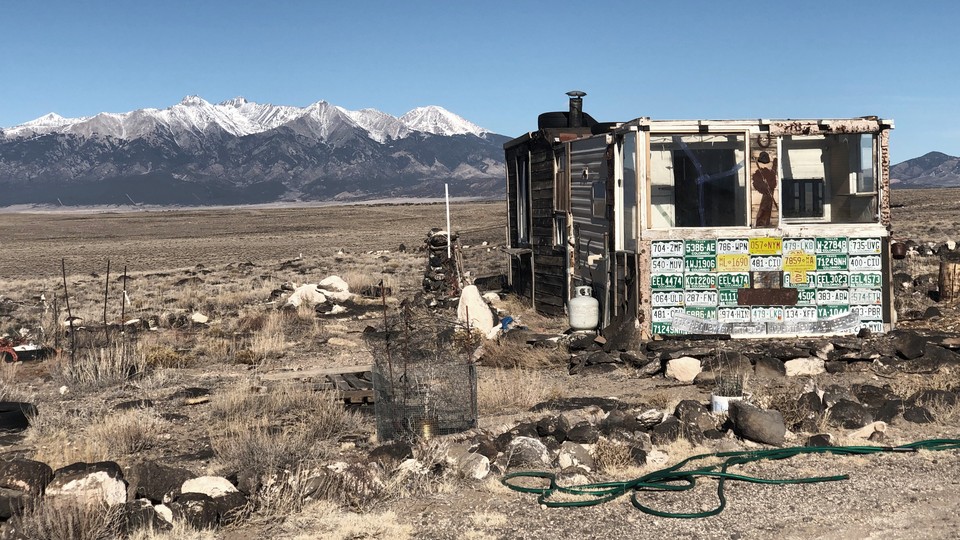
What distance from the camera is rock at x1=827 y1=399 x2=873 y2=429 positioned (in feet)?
29.2

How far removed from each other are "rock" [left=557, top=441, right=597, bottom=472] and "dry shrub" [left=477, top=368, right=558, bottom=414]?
223 cm

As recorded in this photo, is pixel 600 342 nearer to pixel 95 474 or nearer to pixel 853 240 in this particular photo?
pixel 853 240

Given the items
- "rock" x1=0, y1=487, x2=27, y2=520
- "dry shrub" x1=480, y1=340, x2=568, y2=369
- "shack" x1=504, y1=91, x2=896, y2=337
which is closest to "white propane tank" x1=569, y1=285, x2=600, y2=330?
"shack" x1=504, y1=91, x2=896, y2=337

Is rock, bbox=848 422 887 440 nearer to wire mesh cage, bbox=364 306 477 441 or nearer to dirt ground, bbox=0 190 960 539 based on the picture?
dirt ground, bbox=0 190 960 539

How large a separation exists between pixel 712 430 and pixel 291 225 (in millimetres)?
66984

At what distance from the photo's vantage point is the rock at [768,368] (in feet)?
38.2

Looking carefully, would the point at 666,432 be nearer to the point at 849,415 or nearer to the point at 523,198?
the point at 849,415

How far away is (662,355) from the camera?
1216 centimetres

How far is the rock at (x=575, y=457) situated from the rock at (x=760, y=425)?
140 cm

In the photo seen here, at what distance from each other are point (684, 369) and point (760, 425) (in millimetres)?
3370

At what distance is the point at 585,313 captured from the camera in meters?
14.7

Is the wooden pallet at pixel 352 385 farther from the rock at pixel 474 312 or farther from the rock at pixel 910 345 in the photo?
the rock at pixel 910 345

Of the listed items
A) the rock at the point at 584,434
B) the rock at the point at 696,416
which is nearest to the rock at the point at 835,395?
the rock at the point at 696,416

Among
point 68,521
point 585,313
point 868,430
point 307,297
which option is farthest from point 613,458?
point 307,297
